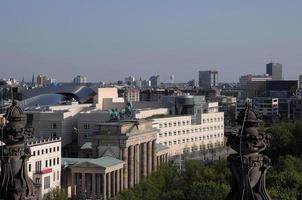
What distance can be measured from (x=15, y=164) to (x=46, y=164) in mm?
54920

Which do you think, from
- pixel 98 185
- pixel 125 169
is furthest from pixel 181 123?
pixel 98 185

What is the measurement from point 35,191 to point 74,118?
282 ft

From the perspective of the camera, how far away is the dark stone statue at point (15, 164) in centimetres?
1227

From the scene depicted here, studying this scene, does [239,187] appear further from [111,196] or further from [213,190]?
[111,196]

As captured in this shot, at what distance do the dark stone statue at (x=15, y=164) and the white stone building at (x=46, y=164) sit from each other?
50206mm

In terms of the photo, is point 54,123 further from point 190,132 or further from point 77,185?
point 190,132

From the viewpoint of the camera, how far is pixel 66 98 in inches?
6112

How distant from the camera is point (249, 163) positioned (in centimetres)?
1182

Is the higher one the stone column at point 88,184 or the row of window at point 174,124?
the row of window at point 174,124

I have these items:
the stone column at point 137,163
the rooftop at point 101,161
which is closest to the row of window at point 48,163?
the rooftop at point 101,161

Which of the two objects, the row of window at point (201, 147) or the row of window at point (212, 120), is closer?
the row of window at point (201, 147)

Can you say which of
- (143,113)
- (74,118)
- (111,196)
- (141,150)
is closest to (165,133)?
(143,113)

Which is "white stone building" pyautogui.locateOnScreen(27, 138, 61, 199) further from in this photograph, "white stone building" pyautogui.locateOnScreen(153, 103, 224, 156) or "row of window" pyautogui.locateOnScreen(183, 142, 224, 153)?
"row of window" pyautogui.locateOnScreen(183, 142, 224, 153)

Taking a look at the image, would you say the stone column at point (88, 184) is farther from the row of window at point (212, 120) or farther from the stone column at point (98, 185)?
the row of window at point (212, 120)
